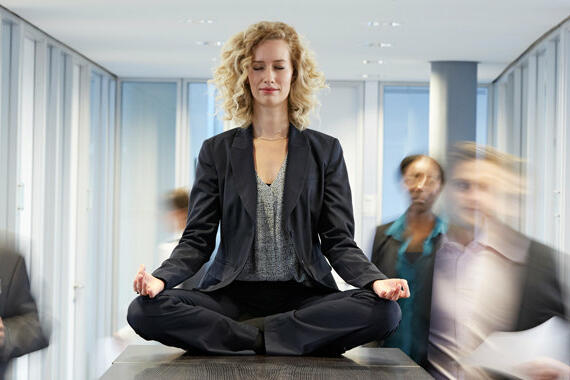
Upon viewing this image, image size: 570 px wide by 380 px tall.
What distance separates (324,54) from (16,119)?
116 inches

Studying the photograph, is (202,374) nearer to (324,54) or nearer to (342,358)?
(342,358)

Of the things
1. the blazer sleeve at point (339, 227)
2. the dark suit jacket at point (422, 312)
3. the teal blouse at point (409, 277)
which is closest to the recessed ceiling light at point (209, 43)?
the teal blouse at point (409, 277)

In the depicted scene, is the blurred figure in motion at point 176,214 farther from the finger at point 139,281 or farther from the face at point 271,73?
the finger at point 139,281

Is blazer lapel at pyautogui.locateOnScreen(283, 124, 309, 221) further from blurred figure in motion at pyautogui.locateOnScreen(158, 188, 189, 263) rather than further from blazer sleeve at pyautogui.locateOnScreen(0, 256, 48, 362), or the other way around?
blurred figure in motion at pyautogui.locateOnScreen(158, 188, 189, 263)

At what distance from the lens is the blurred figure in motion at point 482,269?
6.40 ft

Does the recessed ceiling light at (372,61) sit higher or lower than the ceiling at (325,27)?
lower

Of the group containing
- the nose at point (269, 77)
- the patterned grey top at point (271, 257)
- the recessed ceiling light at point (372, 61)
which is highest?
the recessed ceiling light at point (372, 61)

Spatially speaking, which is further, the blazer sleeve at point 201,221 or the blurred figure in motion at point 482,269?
the blazer sleeve at point 201,221

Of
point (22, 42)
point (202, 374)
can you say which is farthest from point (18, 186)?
point (202, 374)

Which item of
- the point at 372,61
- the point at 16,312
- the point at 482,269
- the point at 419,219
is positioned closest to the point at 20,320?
the point at 16,312

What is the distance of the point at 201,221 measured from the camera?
2.50 metres

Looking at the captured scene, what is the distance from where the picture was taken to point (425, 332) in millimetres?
2684

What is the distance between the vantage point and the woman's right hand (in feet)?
7.17

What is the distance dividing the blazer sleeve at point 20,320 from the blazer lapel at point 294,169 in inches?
29.2
